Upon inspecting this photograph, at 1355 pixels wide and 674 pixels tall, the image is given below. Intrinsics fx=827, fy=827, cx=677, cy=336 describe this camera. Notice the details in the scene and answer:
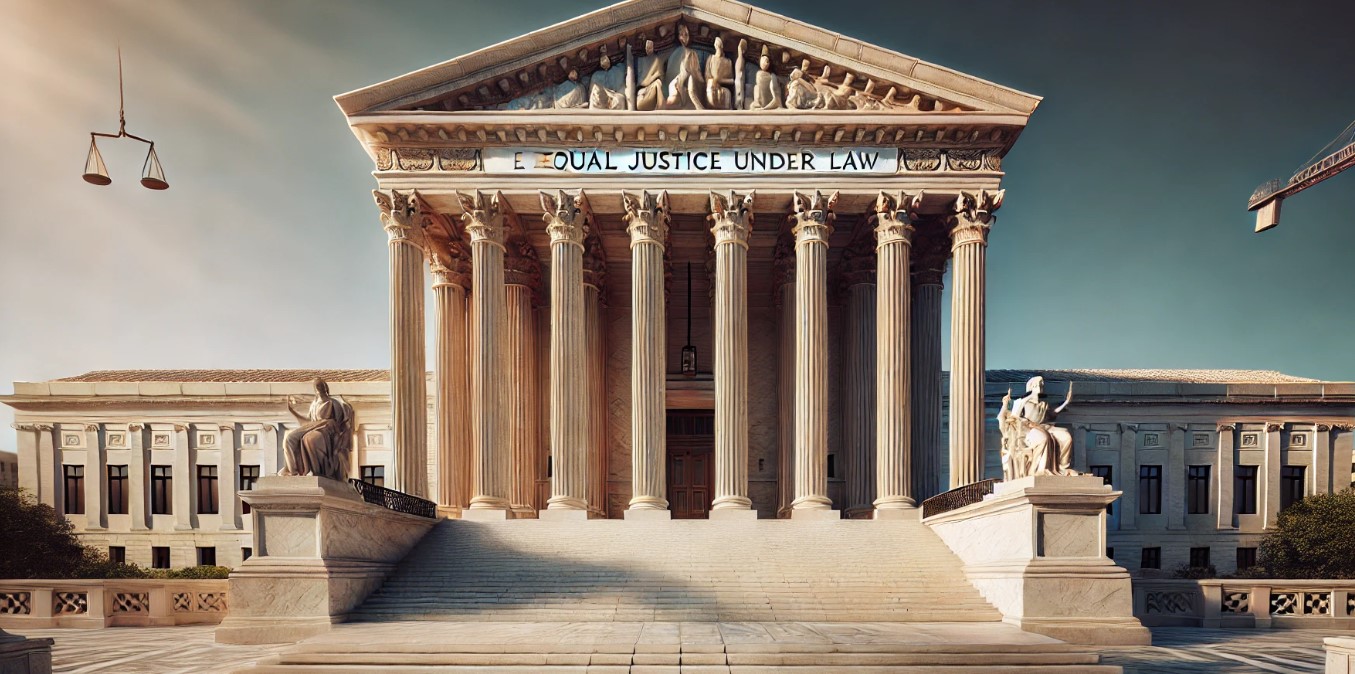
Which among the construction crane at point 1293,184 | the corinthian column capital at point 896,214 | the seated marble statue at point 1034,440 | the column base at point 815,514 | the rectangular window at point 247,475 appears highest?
the construction crane at point 1293,184

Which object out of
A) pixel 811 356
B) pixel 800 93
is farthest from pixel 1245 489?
pixel 800 93

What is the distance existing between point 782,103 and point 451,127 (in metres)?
9.50

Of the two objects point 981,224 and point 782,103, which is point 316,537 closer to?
point 782,103

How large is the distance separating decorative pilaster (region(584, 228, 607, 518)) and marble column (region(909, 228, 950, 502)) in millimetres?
10911

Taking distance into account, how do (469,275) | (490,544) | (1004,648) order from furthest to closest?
(469,275), (490,544), (1004,648)

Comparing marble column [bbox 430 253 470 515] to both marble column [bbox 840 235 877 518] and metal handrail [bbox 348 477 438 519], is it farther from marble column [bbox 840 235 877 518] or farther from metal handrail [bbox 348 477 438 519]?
marble column [bbox 840 235 877 518]

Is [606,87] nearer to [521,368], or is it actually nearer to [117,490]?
[521,368]

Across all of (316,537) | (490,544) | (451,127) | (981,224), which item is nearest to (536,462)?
(490,544)

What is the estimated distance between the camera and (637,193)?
23844mm

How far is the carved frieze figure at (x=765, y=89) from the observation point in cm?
2383

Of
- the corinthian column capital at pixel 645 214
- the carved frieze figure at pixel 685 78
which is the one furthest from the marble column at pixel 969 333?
the corinthian column capital at pixel 645 214

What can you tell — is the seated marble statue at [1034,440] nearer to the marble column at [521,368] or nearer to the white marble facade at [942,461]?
the marble column at [521,368]

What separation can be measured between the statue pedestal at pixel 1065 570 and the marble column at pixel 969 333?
23.1 ft

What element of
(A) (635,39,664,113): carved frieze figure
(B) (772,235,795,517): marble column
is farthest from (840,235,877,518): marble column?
(A) (635,39,664,113): carved frieze figure
